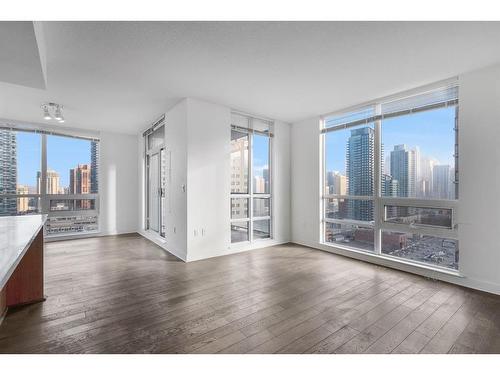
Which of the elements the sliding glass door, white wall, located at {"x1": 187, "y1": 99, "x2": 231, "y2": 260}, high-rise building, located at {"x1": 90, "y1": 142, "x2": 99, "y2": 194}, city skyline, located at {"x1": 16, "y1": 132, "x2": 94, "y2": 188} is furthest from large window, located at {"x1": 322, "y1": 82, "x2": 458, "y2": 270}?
city skyline, located at {"x1": 16, "y1": 132, "x2": 94, "y2": 188}

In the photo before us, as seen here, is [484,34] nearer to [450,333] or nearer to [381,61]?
[381,61]

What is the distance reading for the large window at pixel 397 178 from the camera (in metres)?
3.33

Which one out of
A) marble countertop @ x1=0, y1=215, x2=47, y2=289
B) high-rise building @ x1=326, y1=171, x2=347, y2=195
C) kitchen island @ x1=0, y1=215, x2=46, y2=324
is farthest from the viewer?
high-rise building @ x1=326, y1=171, x2=347, y2=195

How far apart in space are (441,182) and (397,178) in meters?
0.56

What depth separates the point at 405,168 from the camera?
373cm

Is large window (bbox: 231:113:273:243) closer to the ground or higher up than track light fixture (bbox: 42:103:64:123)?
closer to the ground

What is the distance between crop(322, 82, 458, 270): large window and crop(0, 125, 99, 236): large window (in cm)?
570

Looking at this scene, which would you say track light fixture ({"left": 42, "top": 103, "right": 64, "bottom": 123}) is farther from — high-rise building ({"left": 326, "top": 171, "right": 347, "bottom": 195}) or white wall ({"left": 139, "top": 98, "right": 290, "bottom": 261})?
high-rise building ({"left": 326, "top": 171, "right": 347, "bottom": 195})

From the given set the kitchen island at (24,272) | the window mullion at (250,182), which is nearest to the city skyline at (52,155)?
the kitchen island at (24,272)

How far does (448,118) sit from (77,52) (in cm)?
462

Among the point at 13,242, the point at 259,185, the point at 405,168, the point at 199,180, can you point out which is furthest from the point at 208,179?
the point at 405,168

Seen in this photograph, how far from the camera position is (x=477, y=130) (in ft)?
9.73

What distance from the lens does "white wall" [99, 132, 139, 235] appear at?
6180 millimetres

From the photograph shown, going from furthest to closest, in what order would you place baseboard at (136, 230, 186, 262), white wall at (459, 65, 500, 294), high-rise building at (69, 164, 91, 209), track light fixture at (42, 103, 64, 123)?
high-rise building at (69, 164, 91, 209)
baseboard at (136, 230, 186, 262)
track light fixture at (42, 103, 64, 123)
white wall at (459, 65, 500, 294)
